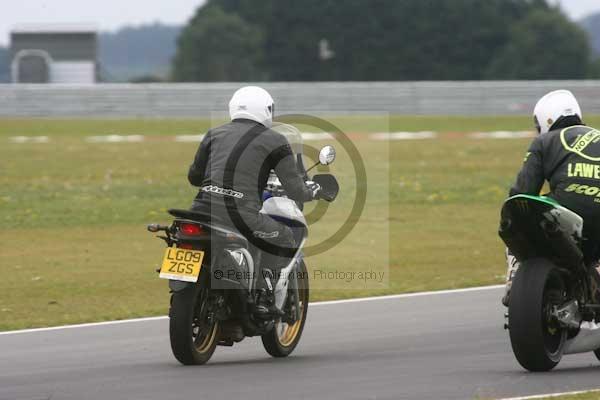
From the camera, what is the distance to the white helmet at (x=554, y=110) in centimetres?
792

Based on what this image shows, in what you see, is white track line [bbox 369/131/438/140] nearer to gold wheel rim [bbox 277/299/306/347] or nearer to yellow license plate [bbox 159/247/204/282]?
gold wheel rim [bbox 277/299/306/347]

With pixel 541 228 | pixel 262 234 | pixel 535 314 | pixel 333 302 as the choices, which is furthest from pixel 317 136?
pixel 535 314

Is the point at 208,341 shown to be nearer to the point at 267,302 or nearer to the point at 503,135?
the point at 267,302

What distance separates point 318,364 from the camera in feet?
26.7

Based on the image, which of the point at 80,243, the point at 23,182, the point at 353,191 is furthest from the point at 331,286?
the point at 23,182

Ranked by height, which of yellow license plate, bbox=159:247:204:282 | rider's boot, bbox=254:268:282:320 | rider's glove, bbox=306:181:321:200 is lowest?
rider's boot, bbox=254:268:282:320

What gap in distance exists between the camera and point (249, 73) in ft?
301

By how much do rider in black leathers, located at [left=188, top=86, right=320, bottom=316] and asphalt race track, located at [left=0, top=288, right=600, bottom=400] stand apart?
0.67 metres

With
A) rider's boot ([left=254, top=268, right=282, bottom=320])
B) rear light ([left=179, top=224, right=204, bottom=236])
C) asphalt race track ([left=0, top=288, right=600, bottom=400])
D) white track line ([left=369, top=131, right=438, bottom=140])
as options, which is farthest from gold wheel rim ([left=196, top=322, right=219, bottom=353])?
white track line ([left=369, top=131, right=438, bottom=140])

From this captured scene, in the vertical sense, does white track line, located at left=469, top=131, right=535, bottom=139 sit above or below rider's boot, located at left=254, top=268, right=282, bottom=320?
below

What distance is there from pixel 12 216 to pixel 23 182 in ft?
16.0

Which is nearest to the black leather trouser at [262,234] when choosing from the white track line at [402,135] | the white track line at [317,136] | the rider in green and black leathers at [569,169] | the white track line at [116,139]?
the rider in green and black leathers at [569,169]

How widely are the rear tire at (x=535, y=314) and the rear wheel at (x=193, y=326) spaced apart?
6.03 ft

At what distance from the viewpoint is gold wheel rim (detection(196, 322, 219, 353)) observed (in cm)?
796
